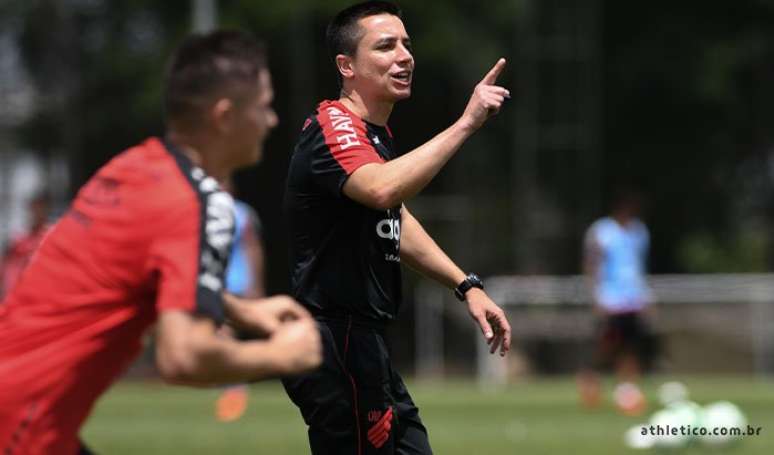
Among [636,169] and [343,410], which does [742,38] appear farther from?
[343,410]

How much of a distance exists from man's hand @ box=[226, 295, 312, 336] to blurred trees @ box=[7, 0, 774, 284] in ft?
81.5

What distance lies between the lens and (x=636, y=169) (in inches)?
1399

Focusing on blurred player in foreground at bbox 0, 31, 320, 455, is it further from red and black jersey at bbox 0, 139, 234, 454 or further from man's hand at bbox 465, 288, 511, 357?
man's hand at bbox 465, 288, 511, 357

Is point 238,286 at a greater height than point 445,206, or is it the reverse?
point 445,206

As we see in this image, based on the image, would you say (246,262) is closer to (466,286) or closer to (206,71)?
(466,286)

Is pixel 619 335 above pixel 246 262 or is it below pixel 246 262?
below

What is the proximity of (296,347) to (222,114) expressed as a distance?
69 cm

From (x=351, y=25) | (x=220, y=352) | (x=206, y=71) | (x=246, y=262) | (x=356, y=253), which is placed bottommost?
(x=220, y=352)

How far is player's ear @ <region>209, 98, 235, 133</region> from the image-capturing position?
458 centimetres

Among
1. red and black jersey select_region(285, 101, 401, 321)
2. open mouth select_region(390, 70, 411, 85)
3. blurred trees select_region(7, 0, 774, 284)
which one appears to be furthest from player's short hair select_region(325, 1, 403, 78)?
blurred trees select_region(7, 0, 774, 284)

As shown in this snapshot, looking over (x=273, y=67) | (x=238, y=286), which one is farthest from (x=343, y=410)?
(x=273, y=67)

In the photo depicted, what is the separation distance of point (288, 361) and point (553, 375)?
2371 centimetres

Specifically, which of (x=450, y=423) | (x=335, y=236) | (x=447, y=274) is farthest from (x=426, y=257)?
(x=450, y=423)

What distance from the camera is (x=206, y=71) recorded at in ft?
15.0
